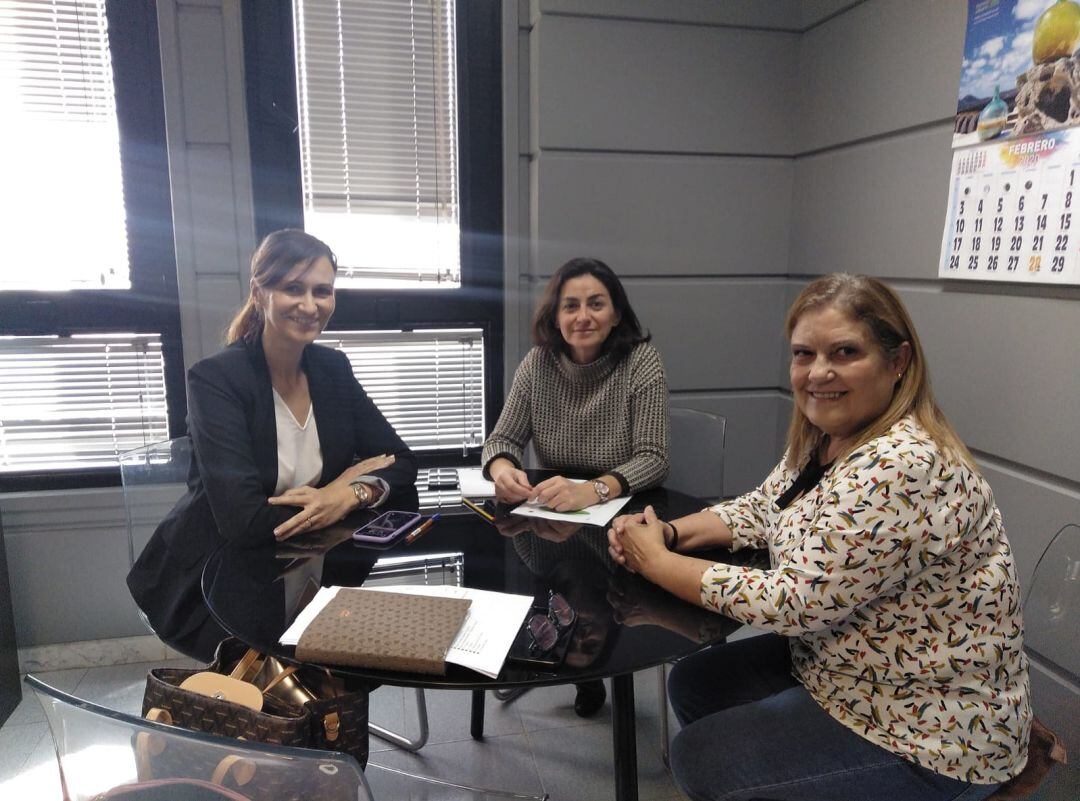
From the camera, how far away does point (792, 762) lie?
1129 millimetres

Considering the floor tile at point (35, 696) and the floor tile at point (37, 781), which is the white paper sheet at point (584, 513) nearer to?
the floor tile at point (37, 781)

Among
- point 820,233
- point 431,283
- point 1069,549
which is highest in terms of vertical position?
point 820,233

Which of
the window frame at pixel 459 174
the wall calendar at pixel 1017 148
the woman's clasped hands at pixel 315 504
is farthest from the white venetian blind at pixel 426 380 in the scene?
the wall calendar at pixel 1017 148

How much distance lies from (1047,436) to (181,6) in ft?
9.50

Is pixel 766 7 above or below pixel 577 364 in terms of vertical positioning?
above

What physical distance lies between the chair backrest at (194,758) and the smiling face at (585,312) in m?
1.58

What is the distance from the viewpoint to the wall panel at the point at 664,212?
98.0 inches

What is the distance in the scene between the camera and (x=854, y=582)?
1076 millimetres

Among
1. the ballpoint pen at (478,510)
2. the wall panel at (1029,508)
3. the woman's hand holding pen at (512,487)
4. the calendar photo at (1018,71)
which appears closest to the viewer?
the calendar photo at (1018,71)

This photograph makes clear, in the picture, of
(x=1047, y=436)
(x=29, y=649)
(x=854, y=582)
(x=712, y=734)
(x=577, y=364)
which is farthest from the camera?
(x=29, y=649)

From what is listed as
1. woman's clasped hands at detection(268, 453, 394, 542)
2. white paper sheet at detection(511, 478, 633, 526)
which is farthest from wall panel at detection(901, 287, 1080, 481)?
woman's clasped hands at detection(268, 453, 394, 542)

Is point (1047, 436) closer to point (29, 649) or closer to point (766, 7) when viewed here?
point (766, 7)

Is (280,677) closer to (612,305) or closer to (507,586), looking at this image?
(507,586)

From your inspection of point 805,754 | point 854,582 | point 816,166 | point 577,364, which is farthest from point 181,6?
point 805,754
